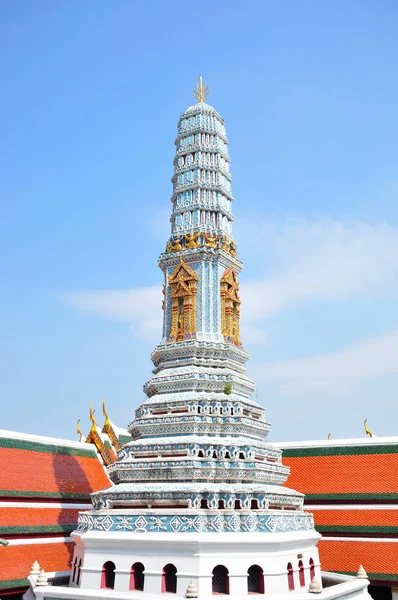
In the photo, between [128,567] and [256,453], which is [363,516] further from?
[128,567]

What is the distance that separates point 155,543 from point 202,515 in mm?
1452

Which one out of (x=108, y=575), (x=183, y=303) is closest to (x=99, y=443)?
(x=183, y=303)

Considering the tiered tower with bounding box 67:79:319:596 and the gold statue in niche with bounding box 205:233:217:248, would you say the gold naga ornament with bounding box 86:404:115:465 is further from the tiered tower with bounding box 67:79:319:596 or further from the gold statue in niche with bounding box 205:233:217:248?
the gold statue in niche with bounding box 205:233:217:248

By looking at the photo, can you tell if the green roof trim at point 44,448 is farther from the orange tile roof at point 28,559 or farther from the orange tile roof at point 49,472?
the orange tile roof at point 28,559

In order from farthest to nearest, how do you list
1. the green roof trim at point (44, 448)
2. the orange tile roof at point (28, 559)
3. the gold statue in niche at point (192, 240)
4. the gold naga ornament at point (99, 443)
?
the gold naga ornament at point (99, 443) → the green roof trim at point (44, 448) → the gold statue in niche at point (192, 240) → the orange tile roof at point (28, 559)

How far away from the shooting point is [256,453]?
18500mm

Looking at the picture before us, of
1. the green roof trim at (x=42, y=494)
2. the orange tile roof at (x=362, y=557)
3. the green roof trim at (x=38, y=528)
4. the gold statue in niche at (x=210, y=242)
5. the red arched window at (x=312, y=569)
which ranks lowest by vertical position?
the red arched window at (x=312, y=569)

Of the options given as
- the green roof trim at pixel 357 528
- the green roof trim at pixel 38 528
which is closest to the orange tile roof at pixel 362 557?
the green roof trim at pixel 357 528

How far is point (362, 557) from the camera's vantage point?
22.3 metres

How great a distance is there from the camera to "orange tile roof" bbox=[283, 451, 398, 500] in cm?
2373

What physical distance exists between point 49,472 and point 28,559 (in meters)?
3.93

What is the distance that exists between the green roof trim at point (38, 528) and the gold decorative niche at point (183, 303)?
26.3ft

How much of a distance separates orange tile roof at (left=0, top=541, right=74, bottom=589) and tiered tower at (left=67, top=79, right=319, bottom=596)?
7.26ft

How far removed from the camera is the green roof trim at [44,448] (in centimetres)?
2312
